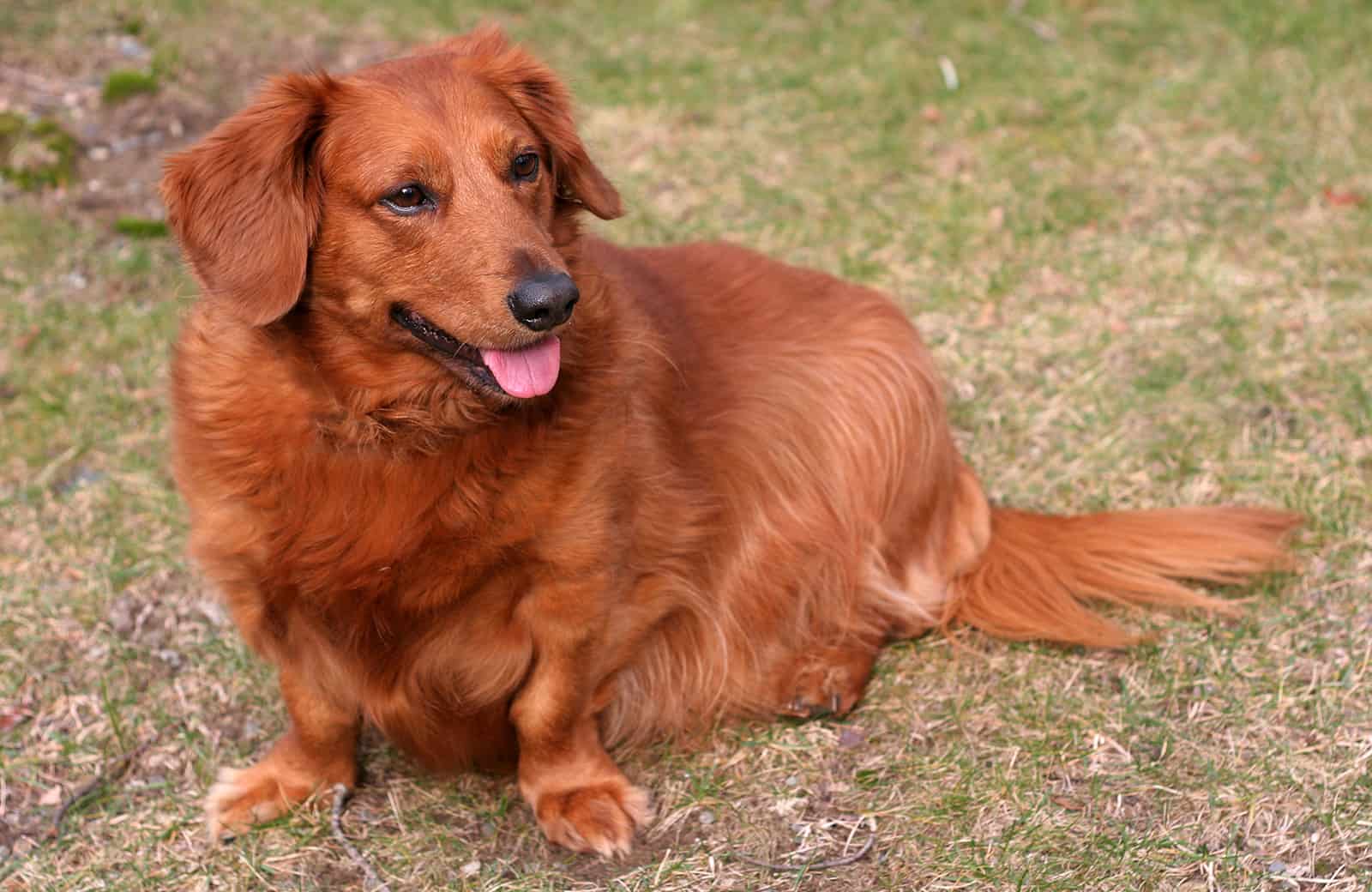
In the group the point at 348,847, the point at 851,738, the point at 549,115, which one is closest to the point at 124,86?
the point at 549,115

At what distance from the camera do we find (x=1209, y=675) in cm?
363

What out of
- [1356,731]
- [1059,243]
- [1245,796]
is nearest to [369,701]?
[1245,796]

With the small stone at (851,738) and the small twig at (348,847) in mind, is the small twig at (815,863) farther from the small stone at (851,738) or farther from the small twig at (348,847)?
the small twig at (348,847)

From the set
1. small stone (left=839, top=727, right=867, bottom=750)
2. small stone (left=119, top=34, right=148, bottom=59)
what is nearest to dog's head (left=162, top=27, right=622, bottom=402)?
small stone (left=839, top=727, right=867, bottom=750)

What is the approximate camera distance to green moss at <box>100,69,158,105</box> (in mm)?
6793

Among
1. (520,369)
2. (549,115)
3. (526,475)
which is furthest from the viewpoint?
(549,115)

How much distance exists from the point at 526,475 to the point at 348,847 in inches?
40.0

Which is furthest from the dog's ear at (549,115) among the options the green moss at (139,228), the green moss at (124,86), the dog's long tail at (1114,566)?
the green moss at (124,86)

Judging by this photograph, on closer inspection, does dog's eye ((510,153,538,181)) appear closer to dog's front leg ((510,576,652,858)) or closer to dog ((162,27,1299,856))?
dog ((162,27,1299,856))

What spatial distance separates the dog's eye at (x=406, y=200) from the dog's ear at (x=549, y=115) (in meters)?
0.37

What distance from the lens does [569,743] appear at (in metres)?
3.32

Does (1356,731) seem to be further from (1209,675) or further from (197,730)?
(197,730)

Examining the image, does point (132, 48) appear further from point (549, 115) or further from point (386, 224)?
point (386, 224)

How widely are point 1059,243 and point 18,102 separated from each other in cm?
489
